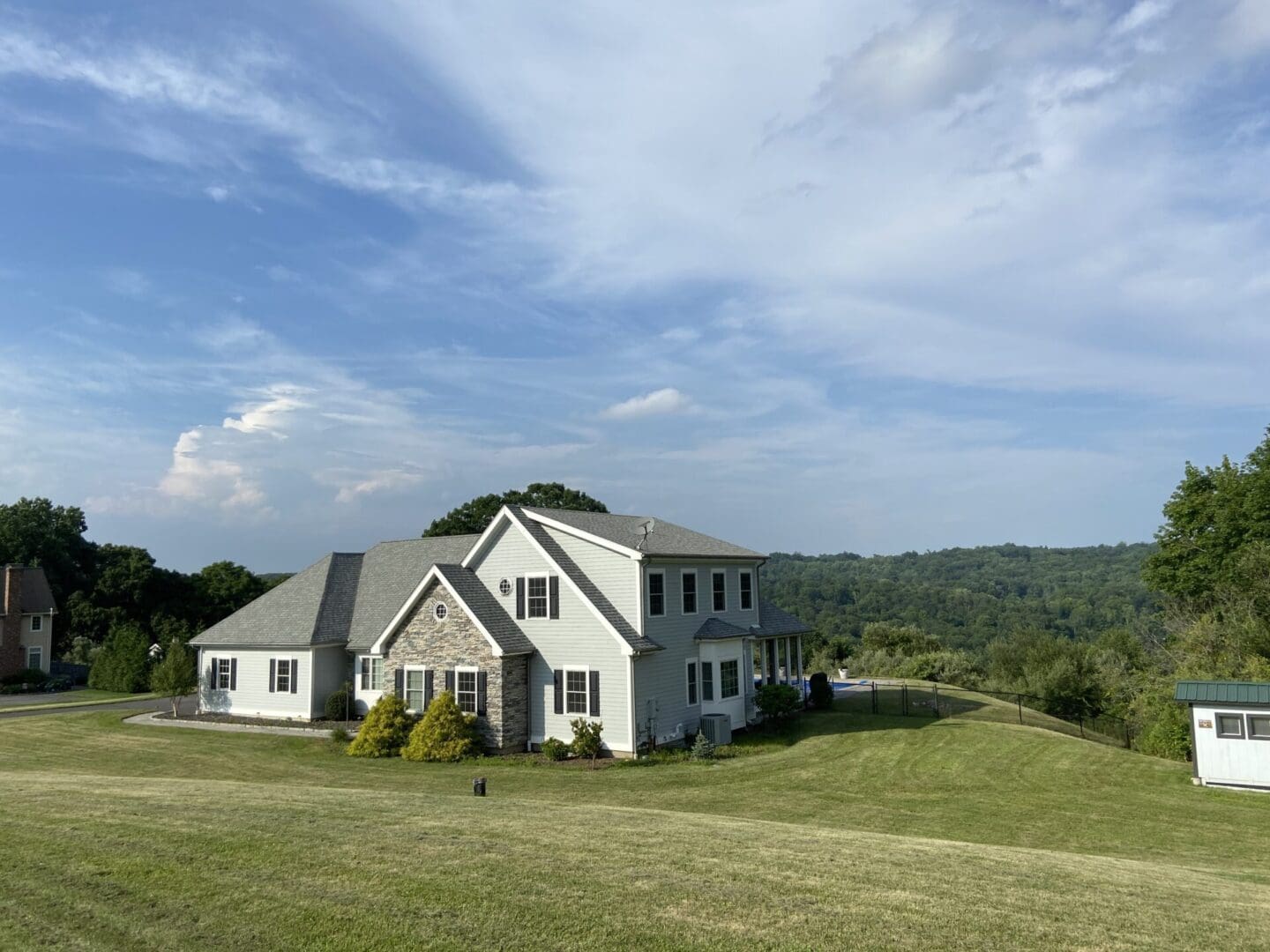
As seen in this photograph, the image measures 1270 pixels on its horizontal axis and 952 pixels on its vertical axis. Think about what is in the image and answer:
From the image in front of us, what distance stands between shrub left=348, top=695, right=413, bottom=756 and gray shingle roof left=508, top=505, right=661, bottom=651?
676 cm

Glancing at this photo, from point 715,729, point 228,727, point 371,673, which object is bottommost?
point 228,727

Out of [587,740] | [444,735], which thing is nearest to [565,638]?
[587,740]

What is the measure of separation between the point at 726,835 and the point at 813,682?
2233 cm

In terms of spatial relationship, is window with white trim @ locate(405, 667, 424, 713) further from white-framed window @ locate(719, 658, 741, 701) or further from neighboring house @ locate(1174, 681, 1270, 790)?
neighboring house @ locate(1174, 681, 1270, 790)

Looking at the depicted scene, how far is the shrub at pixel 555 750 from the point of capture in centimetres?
2367

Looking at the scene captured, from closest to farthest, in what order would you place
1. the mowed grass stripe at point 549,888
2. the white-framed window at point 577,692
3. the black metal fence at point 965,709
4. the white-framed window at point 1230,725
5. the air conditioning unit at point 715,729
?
the mowed grass stripe at point 549,888
the white-framed window at point 1230,725
the white-framed window at point 577,692
the air conditioning unit at point 715,729
the black metal fence at point 965,709

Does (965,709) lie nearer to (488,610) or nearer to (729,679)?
(729,679)

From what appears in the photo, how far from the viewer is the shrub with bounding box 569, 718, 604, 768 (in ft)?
78.1

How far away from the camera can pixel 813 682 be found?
33.8m

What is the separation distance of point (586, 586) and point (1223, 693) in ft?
57.1

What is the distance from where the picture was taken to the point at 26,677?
5028cm

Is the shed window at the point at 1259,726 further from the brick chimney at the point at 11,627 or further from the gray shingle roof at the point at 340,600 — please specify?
the brick chimney at the point at 11,627

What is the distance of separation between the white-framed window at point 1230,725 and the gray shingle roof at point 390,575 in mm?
25649

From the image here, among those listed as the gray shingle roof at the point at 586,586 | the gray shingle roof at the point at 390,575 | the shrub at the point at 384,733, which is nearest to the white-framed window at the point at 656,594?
the gray shingle roof at the point at 586,586
